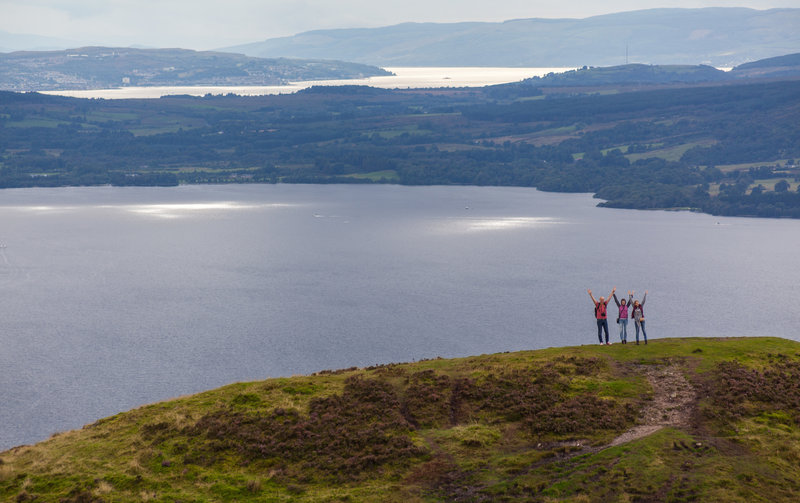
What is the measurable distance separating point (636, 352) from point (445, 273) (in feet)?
423

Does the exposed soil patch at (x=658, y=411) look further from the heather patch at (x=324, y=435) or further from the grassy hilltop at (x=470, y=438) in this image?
the heather patch at (x=324, y=435)

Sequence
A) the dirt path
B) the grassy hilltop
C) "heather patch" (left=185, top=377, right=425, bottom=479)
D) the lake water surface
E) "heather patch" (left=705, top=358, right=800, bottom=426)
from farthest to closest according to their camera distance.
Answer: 1. the lake water surface
2. "heather patch" (left=705, top=358, right=800, bottom=426)
3. the dirt path
4. "heather patch" (left=185, top=377, right=425, bottom=479)
5. the grassy hilltop

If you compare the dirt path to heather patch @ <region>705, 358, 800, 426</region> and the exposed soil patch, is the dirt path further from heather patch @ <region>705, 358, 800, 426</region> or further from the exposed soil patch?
heather patch @ <region>705, 358, 800, 426</region>

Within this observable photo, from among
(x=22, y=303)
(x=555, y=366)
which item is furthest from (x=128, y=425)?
(x=22, y=303)

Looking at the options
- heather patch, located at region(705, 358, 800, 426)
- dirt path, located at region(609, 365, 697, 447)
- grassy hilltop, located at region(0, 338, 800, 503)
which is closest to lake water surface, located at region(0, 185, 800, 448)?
grassy hilltop, located at region(0, 338, 800, 503)

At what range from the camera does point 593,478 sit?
36.7 meters

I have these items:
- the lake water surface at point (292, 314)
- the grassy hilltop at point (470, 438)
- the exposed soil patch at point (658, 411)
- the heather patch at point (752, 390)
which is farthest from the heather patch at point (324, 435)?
the lake water surface at point (292, 314)

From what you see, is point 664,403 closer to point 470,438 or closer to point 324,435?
point 470,438

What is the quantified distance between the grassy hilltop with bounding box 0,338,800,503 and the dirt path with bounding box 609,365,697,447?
0.12m

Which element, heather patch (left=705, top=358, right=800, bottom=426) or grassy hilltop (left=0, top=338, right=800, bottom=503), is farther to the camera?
heather patch (left=705, top=358, right=800, bottom=426)

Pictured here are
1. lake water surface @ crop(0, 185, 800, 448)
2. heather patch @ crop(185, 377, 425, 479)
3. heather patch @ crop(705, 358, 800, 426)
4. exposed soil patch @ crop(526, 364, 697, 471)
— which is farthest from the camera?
lake water surface @ crop(0, 185, 800, 448)

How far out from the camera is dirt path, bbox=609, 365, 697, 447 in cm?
4109

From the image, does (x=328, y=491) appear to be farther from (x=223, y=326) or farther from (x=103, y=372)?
(x=223, y=326)

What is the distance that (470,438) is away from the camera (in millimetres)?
41500
